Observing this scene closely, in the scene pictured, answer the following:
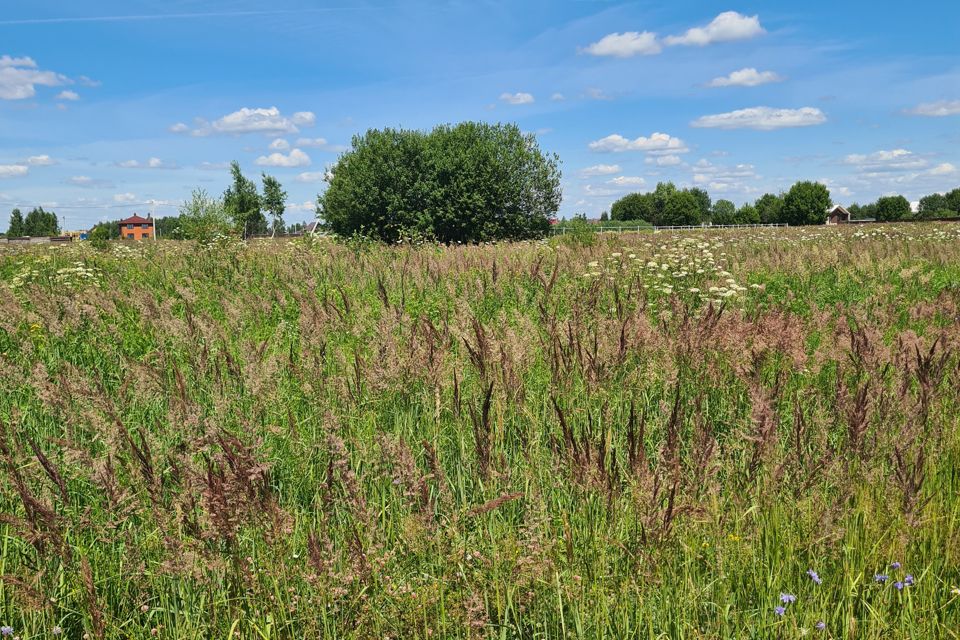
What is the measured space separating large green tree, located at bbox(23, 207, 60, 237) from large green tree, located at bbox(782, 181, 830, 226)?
452 ft

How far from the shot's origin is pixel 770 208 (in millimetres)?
105875

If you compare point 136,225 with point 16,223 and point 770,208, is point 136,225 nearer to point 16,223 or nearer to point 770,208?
point 16,223

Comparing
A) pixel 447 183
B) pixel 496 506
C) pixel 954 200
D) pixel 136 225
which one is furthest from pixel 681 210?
pixel 136 225

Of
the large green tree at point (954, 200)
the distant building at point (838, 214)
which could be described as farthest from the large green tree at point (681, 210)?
the large green tree at point (954, 200)

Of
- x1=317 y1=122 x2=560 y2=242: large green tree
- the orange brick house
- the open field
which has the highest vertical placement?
the orange brick house

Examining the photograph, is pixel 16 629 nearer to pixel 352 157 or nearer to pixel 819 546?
pixel 819 546

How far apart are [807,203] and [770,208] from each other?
635 inches

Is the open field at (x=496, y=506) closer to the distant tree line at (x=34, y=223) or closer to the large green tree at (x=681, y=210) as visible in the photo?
the large green tree at (x=681, y=210)

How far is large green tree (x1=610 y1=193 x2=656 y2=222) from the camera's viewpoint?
121 meters

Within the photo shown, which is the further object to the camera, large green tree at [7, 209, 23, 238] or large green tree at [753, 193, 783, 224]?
large green tree at [7, 209, 23, 238]

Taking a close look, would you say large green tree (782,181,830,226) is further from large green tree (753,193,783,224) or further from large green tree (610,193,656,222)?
large green tree (610,193,656,222)

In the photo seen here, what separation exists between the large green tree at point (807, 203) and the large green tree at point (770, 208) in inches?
128

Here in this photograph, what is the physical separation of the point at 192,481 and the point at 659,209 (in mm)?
124299

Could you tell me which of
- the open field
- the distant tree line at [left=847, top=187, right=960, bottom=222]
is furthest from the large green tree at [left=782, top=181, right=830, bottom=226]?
the open field
